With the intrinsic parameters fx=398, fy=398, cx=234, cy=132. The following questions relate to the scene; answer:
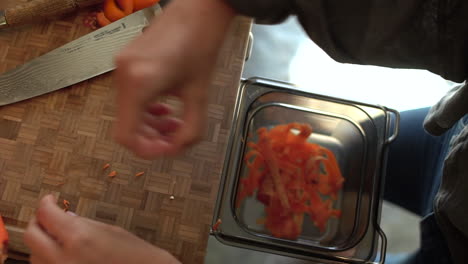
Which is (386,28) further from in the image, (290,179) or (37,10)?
(37,10)

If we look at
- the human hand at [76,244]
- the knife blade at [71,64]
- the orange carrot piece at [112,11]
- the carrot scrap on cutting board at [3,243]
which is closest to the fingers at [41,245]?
the human hand at [76,244]

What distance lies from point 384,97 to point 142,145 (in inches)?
35.5

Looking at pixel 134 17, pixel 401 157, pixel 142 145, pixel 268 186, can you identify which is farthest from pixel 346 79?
pixel 142 145

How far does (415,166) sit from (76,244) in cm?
68

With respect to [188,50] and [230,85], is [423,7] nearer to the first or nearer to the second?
[188,50]

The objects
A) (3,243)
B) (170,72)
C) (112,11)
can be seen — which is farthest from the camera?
(112,11)

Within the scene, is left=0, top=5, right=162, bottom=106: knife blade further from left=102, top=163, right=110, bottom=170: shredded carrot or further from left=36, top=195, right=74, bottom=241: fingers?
left=36, top=195, right=74, bottom=241: fingers

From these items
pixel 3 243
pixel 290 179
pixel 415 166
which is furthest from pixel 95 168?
pixel 415 166

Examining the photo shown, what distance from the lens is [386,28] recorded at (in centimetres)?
42

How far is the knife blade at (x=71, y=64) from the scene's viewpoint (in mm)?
693

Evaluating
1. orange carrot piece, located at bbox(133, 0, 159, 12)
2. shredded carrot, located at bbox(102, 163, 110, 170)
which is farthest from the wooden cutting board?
orange carrot piece, located at bbox(133, 0, 159, 12)

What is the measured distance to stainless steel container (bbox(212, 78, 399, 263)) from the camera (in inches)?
29.5

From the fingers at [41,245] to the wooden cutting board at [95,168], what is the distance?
0.54 feet

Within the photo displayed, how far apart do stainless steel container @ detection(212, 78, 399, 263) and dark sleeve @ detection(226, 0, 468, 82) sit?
35 centimetres
